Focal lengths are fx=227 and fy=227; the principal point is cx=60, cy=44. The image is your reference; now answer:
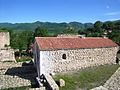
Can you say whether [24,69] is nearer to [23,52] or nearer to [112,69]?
[112,69]

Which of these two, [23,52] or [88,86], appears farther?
[23,52]

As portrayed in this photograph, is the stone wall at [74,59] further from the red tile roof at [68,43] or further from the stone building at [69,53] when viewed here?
the red tile roof at [68,43]

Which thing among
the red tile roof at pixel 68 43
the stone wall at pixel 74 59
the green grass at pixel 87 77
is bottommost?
the green grass at pixel 87 77

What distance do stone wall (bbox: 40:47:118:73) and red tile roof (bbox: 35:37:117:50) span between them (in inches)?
21.1

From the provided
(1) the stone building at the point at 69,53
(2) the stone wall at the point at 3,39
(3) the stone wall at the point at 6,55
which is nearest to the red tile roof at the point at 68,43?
(1) the stone building at the point at 69,53

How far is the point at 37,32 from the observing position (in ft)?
174

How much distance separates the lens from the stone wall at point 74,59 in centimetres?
2659

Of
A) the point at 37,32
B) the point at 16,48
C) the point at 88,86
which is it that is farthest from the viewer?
the point at 37,32

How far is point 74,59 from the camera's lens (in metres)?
28.2

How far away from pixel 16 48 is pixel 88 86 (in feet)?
98.8

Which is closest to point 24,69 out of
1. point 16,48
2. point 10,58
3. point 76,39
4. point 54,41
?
point 54,41

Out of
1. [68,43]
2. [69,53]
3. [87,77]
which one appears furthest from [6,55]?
[87,77]

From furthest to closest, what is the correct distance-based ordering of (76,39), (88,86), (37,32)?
(37,32) → (76,39) → (88,86)

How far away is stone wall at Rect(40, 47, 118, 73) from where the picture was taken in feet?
87.2
